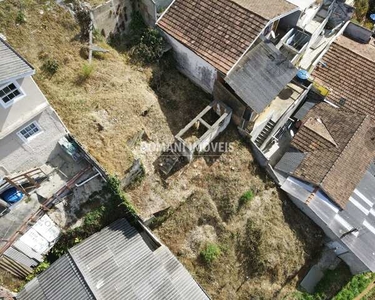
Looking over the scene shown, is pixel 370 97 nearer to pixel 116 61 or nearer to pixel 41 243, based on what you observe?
pixel 116 61

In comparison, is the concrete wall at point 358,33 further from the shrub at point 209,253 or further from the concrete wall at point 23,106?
the concrete wall at point 23,106

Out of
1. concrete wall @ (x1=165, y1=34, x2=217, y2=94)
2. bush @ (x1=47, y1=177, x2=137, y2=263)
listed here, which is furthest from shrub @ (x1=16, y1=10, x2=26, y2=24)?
bush @ (x1=47, y1=177, x2=137, y2=263)

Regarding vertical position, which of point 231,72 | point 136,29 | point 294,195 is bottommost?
point 294,195

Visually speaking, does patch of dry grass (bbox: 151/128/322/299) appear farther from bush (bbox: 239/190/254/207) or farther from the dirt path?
the dirt path

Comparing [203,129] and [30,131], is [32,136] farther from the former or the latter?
[203,129]

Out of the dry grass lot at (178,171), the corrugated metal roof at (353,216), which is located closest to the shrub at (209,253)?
the dry grass lot at (178,171)

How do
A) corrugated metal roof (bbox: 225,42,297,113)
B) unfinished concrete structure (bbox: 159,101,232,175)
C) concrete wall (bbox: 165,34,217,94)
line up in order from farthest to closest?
concrete wall (bbox: 165,34,217,94) → corrugated metal roof (bbox: 225,42,297,113) → unfinished concrete structure (bbox: 159,101,232,175)

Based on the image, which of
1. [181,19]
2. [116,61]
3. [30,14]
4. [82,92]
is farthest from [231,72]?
[30,14]

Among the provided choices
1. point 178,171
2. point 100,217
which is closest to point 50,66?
point 100,217
